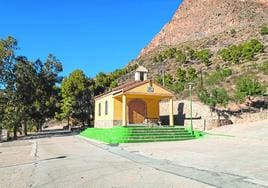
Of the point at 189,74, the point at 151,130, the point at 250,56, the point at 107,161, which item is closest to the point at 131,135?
the point at 151,130

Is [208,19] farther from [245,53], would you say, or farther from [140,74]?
[140,74]

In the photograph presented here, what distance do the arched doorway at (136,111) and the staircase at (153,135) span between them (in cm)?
518

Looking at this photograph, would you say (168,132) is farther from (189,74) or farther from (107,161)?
(189,74)

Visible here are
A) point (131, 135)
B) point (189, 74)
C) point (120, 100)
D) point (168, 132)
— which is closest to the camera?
→ point (131, 135)

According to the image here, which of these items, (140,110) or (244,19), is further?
(244,19)

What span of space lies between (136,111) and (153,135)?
273 inches

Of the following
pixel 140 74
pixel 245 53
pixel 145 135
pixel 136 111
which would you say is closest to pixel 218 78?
pixel 245 53

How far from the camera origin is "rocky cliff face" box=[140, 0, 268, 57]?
3895 inches

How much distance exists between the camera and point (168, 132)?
2330 centimetres

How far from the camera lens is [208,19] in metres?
113

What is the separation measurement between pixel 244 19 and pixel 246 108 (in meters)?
72.3

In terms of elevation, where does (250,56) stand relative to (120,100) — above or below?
above

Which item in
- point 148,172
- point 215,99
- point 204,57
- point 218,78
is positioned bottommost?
point 148,172

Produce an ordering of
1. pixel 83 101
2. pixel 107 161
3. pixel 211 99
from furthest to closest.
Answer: pixel 83 101 < pixel 211 99 < pixel 107 161
